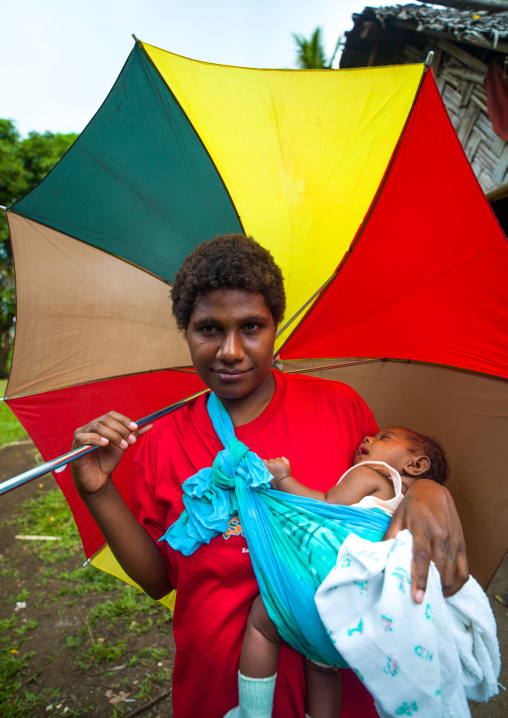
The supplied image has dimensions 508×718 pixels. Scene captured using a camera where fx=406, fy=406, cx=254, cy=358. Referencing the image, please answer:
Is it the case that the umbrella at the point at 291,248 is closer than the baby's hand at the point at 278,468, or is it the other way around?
the baby's hand at the point at 278,468

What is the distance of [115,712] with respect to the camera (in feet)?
7.84

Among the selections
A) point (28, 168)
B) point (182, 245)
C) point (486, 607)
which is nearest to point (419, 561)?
point (486, 607)

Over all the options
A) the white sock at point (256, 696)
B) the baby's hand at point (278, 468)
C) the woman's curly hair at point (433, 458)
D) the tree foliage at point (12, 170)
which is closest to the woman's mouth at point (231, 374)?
the baby's hand at point (278, 468)

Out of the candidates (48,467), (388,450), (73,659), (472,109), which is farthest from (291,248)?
(472,109)

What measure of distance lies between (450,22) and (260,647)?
7.01 meters

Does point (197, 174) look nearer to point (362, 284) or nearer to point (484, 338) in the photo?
point (362, 284)

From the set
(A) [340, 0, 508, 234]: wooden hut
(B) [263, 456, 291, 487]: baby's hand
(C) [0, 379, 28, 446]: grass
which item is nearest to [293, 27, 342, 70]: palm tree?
(A) [340, 0, 508, 234]: wooden hut

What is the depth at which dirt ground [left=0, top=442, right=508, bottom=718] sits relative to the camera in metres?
2.41

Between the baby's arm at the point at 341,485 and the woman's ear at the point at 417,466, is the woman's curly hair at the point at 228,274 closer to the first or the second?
the baby's arm at the point at 341,485

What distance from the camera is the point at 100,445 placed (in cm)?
139

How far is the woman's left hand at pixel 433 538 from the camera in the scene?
3.79ft

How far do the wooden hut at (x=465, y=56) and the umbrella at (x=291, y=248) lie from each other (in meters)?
3.38

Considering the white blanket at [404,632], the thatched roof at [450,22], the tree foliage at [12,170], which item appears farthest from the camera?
the tree foliage at [12,170]

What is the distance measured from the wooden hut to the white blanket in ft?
14.3
